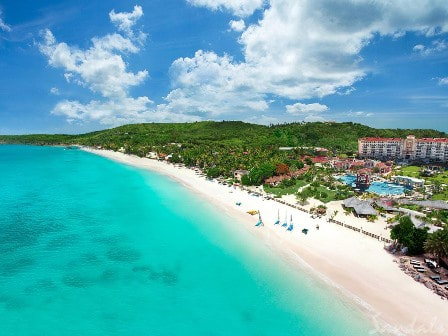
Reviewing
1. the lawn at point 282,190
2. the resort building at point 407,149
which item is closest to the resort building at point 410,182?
the lawn at point 282,190

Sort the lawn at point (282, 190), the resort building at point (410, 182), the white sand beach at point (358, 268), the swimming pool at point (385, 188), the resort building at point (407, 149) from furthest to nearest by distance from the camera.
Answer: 1. the resort building at point (407, 149)
2. the resort building at point (410, 182)
3. the swimming pool at point (385, 188)
4. the lawn at point (282, 190)
5. the white sand beach at point (358, 268)

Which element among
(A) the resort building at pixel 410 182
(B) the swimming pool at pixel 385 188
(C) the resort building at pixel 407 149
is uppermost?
(C) the resort building at pixel 407 149

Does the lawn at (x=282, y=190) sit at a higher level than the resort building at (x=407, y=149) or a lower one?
lower

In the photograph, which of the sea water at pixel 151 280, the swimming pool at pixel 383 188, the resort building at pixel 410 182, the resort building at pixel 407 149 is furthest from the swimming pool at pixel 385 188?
the resort building at pixel 407 149

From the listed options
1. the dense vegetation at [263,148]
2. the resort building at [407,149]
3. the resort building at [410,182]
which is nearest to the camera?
the resort building at [410,182]

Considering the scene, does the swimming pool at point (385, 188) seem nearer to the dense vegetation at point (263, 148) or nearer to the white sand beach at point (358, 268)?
the dense vegetation at point (263, 148)

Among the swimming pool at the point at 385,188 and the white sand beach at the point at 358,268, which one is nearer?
the white sand beach at the point at 358,268

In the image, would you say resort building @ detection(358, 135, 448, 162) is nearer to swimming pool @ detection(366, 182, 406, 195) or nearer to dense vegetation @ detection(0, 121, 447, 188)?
dense vegetation @ detection(0, 121, 447, 188)
